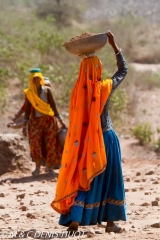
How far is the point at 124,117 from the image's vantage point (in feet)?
50.5

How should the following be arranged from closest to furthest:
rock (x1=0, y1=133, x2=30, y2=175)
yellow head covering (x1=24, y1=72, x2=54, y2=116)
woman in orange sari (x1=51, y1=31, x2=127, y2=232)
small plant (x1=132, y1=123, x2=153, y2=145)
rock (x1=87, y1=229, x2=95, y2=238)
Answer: rock (x1=87, y1=229, x2=95, y2=238) → woman in orange sari (x1=51, y1=31, x2=127, y2=232) → yellow head covering (x1=24, y1=72, x2=54, y2=116) → rock (x1=0, y1=133, x2=30, y2=175) → small plant (x1=132, y1=123, x2=153, y2=145)

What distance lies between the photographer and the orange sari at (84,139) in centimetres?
555

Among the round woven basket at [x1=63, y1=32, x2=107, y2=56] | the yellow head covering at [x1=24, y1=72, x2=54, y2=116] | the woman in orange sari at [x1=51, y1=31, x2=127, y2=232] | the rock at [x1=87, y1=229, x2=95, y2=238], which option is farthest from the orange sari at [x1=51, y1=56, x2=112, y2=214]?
the yellow head covering at [x1=24, y1=72, x2=54, y2=116]

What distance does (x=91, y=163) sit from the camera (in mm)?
5566

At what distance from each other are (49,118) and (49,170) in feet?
2.75

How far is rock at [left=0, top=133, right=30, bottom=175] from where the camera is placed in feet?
32.4

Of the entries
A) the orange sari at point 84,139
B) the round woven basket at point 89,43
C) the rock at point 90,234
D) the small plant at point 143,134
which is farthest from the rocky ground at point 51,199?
the round woven basket at point 89,43

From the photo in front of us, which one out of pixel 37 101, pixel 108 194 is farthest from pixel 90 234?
pixel 37 101

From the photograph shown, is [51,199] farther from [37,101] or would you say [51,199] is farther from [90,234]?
[90,234]

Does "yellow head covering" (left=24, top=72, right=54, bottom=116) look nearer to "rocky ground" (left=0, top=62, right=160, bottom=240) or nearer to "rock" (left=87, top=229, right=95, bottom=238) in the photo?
"rocky ground" (left=0, top=62, right=160, bottom=240)

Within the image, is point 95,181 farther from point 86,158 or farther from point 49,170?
point 49,170

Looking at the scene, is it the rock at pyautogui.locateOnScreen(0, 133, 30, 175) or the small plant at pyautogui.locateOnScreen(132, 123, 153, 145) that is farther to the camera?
the small plant at pyautogui.locateOnScreen(132, 123, 153, 145)

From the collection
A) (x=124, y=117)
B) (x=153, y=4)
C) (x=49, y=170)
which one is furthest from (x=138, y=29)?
(x=49, y=170)

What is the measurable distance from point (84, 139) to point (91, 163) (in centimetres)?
26
